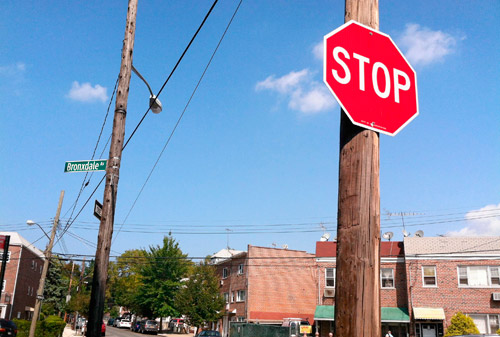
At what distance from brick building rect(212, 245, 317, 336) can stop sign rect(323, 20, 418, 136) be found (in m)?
44.8

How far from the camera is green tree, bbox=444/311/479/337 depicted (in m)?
31.7

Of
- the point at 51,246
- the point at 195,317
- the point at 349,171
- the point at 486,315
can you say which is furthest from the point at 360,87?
the point at 195,317

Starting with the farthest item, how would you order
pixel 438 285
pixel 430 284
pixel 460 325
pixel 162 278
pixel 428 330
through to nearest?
1. pixel 162 278
2. pixel 430 284
3. pixel 438 285
4. pixel 428 330
5. pixel 460 325

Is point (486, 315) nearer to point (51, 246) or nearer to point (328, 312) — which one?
point (328, 312)

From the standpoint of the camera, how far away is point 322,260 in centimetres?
4081

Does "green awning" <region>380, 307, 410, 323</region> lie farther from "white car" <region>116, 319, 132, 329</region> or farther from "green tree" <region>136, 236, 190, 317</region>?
"white car" <region>116, 319, 132, 329</region>

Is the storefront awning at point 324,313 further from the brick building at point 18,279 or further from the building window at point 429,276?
the brick building at point 18,279

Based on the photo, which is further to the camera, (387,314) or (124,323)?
A: (124,323)

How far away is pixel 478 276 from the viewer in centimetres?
3494

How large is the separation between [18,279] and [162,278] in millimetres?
16541

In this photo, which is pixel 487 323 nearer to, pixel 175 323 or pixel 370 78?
pixel 370 78

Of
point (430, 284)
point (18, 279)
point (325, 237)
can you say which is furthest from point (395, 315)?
point (18, 279)

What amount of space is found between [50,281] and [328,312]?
44.3 m

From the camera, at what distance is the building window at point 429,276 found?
36.1 metres
